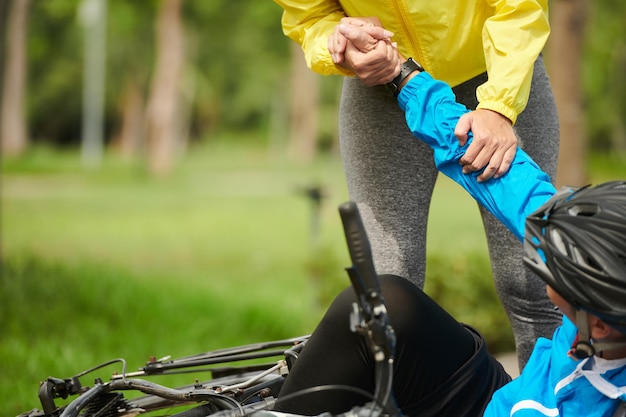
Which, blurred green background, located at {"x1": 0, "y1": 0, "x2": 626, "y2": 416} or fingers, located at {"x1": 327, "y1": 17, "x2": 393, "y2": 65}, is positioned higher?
fingers, located at {"x1": 327, "y1": 17, "x2": 393, "y2": 65}

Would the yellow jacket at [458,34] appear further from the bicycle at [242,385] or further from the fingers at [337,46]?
the bicycle at [242,385]

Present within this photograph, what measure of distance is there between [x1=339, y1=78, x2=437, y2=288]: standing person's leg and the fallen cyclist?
1.13 ft

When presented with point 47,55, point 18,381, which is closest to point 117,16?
point 47,55

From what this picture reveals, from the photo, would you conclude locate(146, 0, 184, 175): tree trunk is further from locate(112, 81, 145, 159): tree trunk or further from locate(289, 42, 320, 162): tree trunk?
locate(112, 81, 145, 159): tree trunk

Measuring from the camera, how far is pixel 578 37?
25.1 ft

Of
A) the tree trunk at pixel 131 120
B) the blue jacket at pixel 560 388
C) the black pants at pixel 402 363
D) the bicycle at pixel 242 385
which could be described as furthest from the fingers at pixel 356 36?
the tree trunk at pixel 131 120

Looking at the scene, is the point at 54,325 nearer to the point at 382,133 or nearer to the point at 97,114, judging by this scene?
the point at 382,133

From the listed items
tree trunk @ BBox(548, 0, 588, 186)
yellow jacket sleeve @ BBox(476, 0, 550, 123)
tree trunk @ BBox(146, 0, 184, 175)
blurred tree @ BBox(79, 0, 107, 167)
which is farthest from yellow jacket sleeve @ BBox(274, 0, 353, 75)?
blurred tree @ BBox(79, 0, 107, 167)

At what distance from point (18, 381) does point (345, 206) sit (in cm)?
343

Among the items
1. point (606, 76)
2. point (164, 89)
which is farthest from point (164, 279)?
point (606, 76)

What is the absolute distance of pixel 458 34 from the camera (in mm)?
2445

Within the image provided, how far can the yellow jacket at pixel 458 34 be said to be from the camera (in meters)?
2.19

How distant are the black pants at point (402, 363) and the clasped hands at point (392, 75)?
1.12ft

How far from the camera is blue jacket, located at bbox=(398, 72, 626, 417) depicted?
66.0 inches
